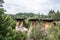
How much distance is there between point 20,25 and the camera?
151 ft

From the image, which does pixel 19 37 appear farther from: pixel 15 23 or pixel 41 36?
pixel 15 23

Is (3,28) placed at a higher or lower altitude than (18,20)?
higher

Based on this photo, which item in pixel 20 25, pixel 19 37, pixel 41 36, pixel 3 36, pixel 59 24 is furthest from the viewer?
pixel 20 25

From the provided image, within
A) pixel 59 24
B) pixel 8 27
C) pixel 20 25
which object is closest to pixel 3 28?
pixel 8 27

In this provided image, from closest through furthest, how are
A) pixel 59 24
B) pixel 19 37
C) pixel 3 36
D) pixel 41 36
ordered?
1. pixel 3 36
2. pixel 59 24
3. pixel 41 36
4. pixel 19 37

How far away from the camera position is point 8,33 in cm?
1842

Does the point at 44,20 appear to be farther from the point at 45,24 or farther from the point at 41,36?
the point at 41,36

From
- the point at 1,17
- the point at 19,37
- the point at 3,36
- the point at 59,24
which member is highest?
the point at 1,17

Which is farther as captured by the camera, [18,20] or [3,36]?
[18,20]

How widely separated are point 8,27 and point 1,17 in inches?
40.3

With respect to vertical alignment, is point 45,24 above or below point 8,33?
below

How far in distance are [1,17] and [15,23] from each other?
2984 centimetres

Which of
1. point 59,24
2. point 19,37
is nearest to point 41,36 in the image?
point 59,24

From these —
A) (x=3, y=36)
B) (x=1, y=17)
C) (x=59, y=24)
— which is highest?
(x=1, y=17)
